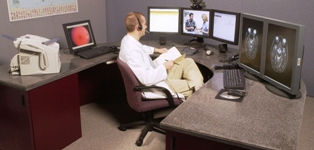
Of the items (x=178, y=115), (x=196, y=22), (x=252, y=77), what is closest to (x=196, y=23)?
(x=196, y=22)

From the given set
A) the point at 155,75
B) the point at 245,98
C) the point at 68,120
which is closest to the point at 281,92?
the point at 245,98

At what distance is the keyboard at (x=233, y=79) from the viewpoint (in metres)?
2.37

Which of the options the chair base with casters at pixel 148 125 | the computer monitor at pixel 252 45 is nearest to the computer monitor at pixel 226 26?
the computer monitor at pixel 252 45

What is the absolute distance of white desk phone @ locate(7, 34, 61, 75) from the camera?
2594 millimetres

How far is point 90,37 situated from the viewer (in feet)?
11.3

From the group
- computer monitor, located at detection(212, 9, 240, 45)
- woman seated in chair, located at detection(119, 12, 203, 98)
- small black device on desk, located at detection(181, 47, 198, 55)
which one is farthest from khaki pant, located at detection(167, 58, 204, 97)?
computer monitor, located at detection(212, 9, 240, 45)

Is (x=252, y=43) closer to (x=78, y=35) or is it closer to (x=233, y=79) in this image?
(x=233, y=79)

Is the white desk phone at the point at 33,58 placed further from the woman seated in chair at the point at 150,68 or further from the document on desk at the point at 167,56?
the document on desk at the point at 167,56

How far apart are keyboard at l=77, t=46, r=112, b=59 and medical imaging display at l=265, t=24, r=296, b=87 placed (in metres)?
1.64

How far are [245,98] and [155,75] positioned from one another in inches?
33.8

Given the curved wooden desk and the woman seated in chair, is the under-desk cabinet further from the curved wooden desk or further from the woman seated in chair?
the woman seated in chair

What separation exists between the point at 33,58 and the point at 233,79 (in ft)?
5.15

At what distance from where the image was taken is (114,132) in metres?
3.21

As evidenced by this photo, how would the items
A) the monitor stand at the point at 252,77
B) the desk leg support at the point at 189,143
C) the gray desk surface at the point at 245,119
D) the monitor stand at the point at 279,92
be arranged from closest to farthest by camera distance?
the gray desk surface at the point at 245,119 < the desk leg support at the point at 189,143 < the monitor stand at the point at 279,92 < the monitor stand at the point at 252,77
